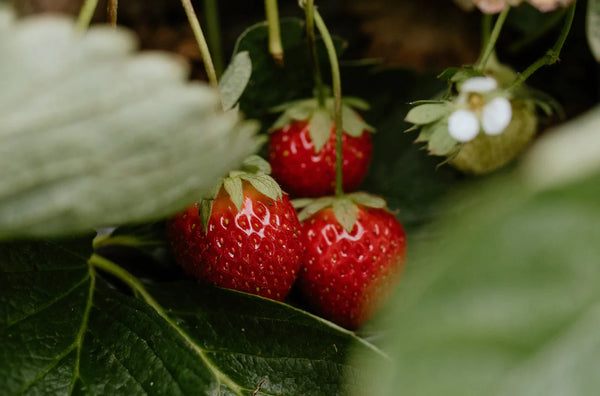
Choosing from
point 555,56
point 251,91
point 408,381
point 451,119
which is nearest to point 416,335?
point 408,381

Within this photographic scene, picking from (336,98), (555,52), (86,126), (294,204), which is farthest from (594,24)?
(86,126)

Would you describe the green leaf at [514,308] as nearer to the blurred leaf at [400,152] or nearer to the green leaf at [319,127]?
the green leaf at [319,127]

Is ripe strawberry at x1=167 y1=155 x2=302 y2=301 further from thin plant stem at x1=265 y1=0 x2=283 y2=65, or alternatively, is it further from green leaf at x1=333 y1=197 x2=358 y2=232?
thin plant stem at x1=265 y1=0 x2=283 y2=65

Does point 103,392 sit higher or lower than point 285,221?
lower

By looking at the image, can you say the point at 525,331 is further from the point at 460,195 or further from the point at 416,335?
the point at 460,195

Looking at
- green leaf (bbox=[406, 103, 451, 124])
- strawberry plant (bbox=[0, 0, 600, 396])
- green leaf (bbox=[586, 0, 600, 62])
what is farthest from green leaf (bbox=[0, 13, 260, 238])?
green leaf (bbox=[586, 0, 600, 62])

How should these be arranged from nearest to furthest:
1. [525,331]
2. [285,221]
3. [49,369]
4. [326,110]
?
[525,331]
[49,369]
[285,221]
[326,110]

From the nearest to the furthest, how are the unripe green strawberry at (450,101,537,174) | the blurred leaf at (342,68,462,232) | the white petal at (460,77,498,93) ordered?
1. the white petal at (460,77,498,93)
2. the unripe green strawberry at (450,101,537,174)
3. the blurred leaf at (342,68,462,232)
